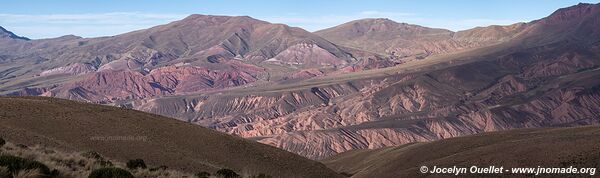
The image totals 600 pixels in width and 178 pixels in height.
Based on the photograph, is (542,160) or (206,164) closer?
(542,160)

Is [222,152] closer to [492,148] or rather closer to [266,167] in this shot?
[266,167]

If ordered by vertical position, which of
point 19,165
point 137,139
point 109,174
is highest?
point 19,165

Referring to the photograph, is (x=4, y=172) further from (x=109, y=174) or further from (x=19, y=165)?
(x=109, y=174)

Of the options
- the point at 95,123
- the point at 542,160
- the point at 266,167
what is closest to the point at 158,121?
the point at 95,123

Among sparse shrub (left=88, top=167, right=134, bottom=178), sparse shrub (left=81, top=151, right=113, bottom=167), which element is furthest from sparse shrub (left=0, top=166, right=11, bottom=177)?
sparse shrub (left=81, top=151, right=113, bottom=167)

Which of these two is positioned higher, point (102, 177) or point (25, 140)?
point (102, 177)

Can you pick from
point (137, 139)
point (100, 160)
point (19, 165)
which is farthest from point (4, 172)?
point (137, 139)
